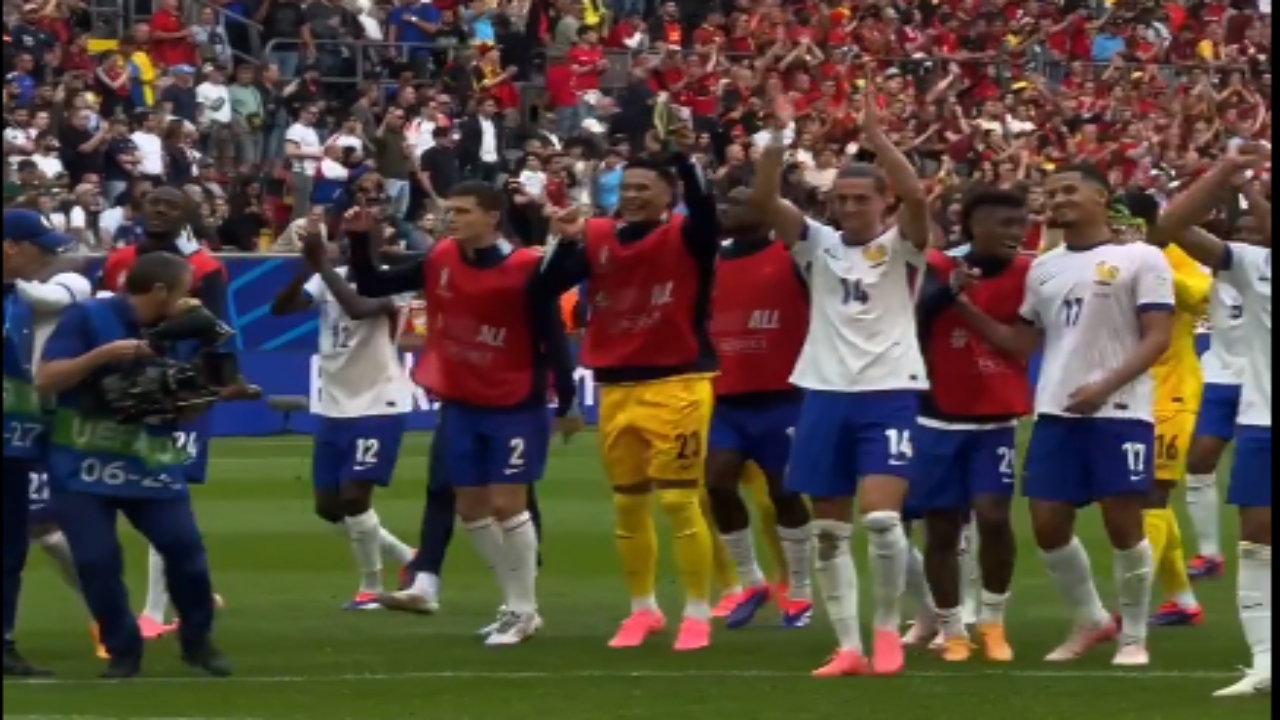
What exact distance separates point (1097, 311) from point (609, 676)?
8.25 feet

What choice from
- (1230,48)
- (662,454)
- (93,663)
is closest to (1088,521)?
(662,454)

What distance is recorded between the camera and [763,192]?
34.2ft

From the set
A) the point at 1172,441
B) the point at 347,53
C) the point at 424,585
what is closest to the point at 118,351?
the point at 424,585

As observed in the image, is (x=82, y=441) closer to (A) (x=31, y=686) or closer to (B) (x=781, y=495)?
(A) (x=31, y=686)

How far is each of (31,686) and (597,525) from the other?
24.7 ft

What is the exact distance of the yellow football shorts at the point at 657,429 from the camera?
1149 cm

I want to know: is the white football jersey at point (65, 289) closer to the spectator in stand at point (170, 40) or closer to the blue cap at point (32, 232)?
the blue cap at point (32, 232)

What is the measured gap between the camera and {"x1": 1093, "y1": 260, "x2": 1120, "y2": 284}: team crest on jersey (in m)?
10.5

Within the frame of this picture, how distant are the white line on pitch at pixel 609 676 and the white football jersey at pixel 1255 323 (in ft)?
3.95

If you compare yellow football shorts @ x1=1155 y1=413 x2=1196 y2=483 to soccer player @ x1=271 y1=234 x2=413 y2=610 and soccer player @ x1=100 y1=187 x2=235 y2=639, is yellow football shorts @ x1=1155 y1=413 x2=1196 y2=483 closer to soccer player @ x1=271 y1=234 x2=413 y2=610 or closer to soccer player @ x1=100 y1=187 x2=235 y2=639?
soccer player @ x1=271 y1=234 x2=413 y2=610

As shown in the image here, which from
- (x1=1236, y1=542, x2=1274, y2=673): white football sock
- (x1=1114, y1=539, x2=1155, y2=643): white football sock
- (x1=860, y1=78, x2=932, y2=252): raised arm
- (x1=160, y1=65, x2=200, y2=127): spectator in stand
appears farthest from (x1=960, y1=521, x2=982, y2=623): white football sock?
(x1=160, y1=65, x2=200, y2=127): spectator in stand

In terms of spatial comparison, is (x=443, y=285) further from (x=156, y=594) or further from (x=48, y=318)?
(x=156, y=594)

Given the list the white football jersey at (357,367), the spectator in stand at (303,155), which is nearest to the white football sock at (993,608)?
the white football jersey at (357,367)

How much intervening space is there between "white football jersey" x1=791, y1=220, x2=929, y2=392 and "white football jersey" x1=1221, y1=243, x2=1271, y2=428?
4.23ft
